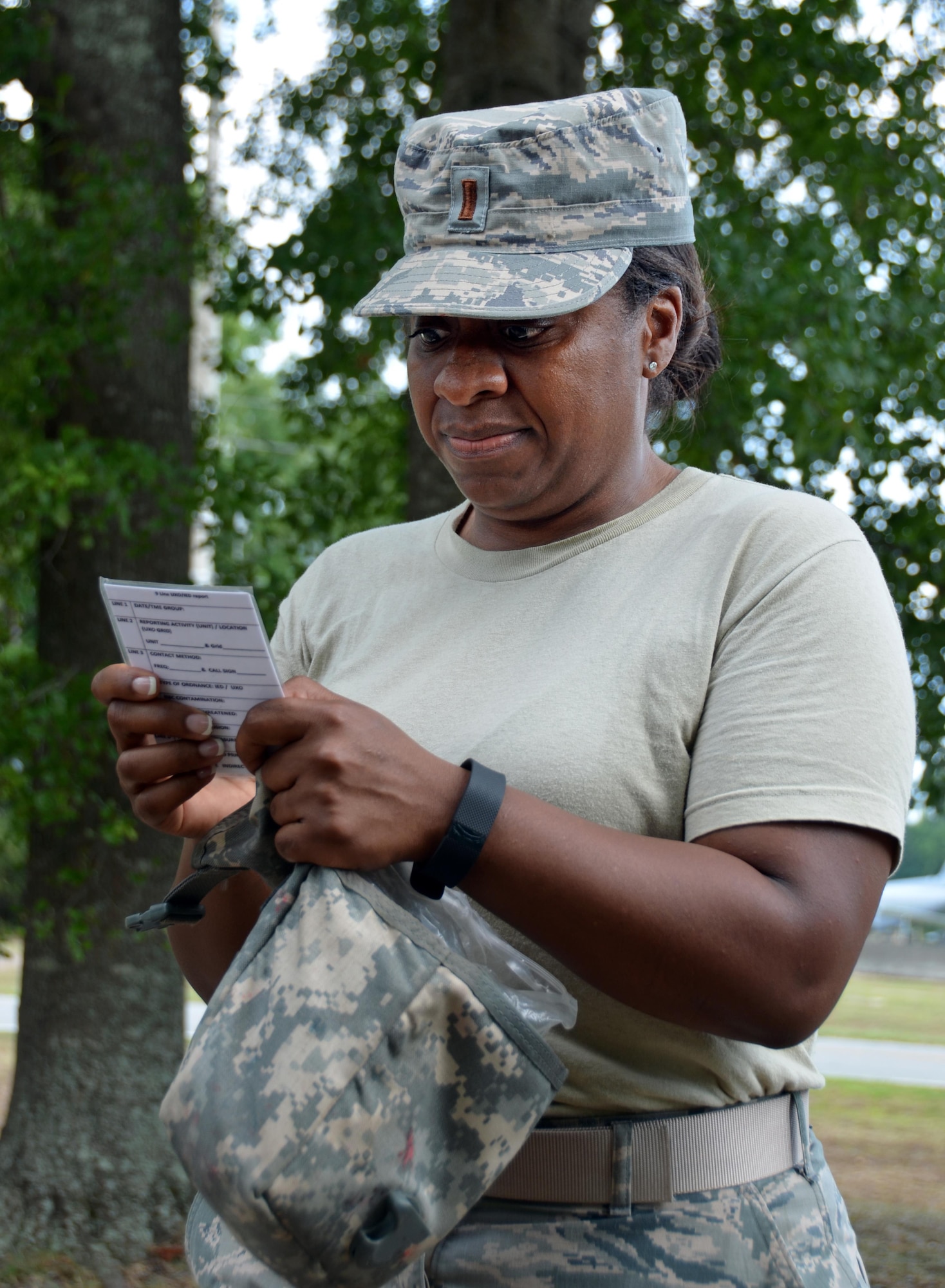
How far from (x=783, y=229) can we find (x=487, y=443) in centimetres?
507

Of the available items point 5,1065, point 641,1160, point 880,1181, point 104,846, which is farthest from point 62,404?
point 5,1065

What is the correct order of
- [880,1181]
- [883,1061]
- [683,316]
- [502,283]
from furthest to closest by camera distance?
1. [883,1061]
2. [880,1181]
3. [683,316]
4. [502,283]

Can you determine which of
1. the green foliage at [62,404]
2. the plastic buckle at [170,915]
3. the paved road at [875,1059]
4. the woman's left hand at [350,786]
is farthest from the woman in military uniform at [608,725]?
the paved road at [875,1059]

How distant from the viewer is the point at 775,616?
1584mm

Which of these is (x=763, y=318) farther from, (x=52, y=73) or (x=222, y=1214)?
(x=222, y=1214)

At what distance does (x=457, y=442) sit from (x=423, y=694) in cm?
34

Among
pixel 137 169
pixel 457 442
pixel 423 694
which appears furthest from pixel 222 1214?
pixel 137 169

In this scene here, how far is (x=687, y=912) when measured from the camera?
1.39 m

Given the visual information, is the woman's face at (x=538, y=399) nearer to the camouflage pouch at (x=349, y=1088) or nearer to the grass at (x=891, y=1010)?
the camouflage pouch at (x=349, y=1088)

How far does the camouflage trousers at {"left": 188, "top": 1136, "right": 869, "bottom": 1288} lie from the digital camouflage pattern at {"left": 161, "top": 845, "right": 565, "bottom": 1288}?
244 millimetres

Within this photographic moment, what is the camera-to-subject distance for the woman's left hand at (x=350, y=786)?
4.56 feet

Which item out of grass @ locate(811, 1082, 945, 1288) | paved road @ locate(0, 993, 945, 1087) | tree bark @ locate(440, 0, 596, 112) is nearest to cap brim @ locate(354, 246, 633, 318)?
tree bark @ locate(440, 0, 596, 112)

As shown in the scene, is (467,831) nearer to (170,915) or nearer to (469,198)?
(170,915)

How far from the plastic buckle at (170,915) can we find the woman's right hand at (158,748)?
14 centimetres
